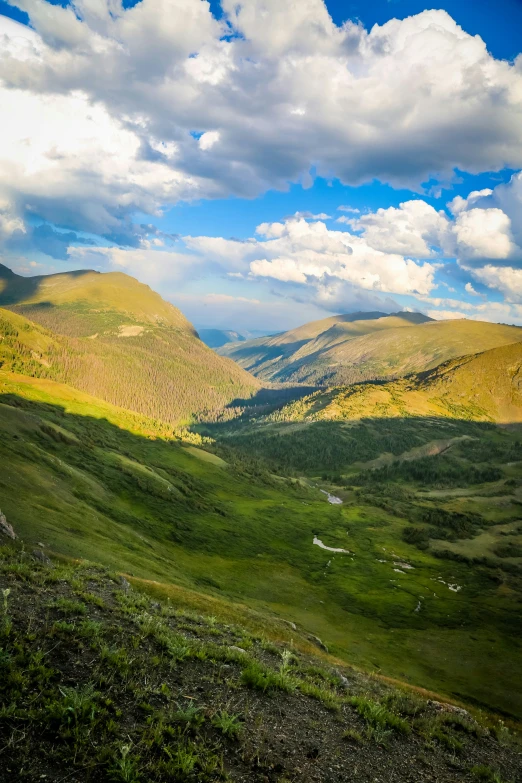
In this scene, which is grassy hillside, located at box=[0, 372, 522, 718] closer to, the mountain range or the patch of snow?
the mountain range

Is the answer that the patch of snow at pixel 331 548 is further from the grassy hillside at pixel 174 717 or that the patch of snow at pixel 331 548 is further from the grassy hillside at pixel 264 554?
Result: the grassy hillside at pixel 174 717

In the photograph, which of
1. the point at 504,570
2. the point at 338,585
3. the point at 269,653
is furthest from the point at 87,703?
the point at 504,570

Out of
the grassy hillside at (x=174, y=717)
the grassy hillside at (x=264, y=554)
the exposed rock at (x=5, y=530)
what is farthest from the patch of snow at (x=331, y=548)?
the grassy hillside at (x=174, y=717)

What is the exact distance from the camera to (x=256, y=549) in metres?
114

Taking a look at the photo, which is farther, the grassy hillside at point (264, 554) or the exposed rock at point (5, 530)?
the grassy hillside at point (264, 554)

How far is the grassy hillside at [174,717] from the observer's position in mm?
9312

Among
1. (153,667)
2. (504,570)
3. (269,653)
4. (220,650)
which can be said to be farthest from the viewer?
(504,570)

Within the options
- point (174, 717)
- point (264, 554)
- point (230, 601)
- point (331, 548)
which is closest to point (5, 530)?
point (174, 717)

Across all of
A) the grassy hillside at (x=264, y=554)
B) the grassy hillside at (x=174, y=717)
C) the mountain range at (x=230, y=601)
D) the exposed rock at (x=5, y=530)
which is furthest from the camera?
the grassy hillside at (x=264, y=554)

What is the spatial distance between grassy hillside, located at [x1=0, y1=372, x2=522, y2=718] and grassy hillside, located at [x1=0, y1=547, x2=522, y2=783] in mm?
24445

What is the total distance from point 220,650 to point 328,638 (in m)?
58.0

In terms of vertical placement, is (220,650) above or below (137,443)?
above

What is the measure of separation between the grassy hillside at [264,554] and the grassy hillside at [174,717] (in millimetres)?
24445

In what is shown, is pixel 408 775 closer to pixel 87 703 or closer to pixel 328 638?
pixel 87 703
